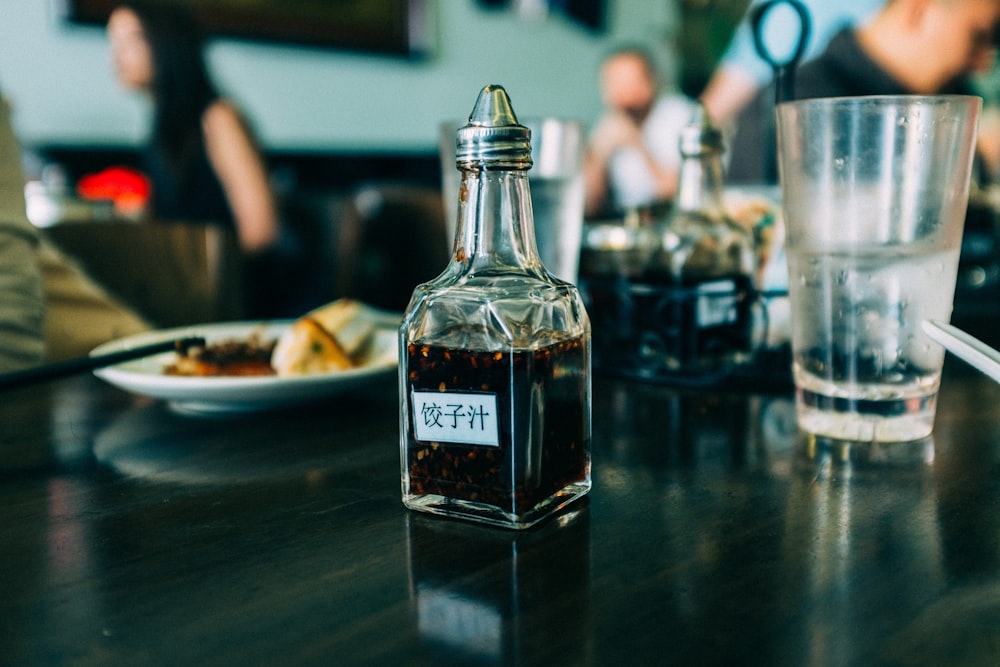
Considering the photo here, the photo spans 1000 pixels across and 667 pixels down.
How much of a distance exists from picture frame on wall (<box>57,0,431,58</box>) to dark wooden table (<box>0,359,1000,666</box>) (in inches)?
108

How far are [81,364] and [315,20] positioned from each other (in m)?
3.12

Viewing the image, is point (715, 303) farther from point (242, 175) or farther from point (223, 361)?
point (242, 175)

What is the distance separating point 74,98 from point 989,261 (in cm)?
276

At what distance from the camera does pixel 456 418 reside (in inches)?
17.2

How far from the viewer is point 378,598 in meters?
0.35

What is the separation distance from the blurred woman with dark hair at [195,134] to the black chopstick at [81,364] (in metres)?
1.74

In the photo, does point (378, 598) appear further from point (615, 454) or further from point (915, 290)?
point (915, 290)

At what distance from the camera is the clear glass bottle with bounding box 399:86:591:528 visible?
426 mm

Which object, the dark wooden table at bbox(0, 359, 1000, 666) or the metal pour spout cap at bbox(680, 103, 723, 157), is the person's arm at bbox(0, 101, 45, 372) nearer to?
the dark wooden table at bbox(0, 359, 1000, 666)

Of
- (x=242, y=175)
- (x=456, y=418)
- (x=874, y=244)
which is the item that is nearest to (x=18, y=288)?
(x=456, y=418)

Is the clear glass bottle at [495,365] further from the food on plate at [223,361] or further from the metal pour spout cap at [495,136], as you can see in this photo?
the food on plate at [223,361]

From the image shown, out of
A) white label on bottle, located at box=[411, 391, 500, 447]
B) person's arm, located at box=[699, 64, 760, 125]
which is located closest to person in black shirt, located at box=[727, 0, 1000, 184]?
person's arm, located at box=[699, 64, 760, 125]

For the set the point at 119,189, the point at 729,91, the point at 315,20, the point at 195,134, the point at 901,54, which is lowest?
the point at 119,189

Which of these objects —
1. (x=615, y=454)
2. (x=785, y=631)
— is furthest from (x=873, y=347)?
(x=785, y=631)
